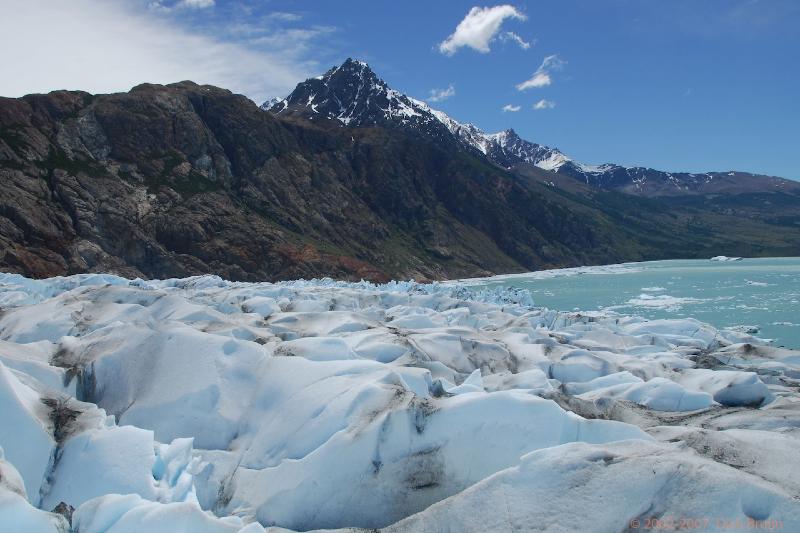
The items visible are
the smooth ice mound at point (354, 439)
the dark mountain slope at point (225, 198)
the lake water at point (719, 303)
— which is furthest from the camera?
the dark mountain slope at point (225, 198)

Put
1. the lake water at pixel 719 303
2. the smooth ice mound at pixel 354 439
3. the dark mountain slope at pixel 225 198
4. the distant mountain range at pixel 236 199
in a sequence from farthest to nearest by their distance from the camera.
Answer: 1. the distant mountain range at pixel 236 199
2. the dark mountain slope at pixel 225 198
3. the lake water at pixel 719 303
4. the smooth ice mound at pixel 354 439

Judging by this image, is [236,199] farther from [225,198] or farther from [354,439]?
[354,439]

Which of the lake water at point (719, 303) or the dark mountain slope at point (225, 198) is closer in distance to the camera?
the lake water at point (719, 303)

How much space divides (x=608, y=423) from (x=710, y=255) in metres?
182

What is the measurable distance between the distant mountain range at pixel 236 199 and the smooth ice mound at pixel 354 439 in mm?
60802

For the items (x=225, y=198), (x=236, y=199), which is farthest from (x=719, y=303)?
(x=236, y=199)

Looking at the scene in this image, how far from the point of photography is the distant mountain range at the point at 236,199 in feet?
246

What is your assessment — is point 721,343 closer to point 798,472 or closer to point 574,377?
point 574,377

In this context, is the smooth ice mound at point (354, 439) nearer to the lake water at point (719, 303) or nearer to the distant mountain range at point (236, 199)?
the lake water at point (719, 303)

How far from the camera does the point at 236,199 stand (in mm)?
97938

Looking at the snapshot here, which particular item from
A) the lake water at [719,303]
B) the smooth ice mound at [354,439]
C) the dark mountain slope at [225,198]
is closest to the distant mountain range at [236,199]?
the dark mountain slope at [225,198]

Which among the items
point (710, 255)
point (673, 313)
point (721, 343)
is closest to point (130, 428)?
point (721, 343)

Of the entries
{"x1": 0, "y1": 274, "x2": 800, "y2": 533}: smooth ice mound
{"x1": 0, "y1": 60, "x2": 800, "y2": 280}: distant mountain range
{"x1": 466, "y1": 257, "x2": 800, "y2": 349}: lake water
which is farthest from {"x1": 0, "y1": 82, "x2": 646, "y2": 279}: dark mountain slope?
{"x1": 0, "y1": 274, "x2": 800, "y2": 533}: smooth ice mound

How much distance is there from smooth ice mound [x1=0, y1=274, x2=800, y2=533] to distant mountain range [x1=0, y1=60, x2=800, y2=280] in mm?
60802
